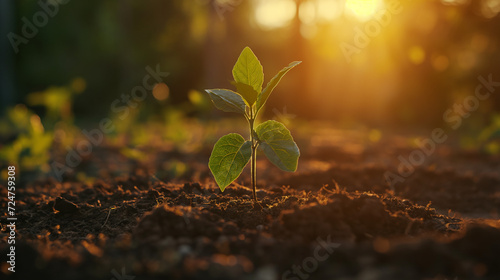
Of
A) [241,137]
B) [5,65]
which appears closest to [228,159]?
[241,137]

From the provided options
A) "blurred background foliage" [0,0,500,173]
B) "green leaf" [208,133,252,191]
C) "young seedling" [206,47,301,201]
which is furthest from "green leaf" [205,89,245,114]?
"blurred background foliage" [0,0,500,173]

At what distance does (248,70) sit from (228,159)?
1.45 feet

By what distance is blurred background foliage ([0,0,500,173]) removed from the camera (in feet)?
21.8

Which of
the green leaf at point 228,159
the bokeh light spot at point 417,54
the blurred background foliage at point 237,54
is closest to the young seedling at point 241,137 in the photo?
the green leaf at point 228,159

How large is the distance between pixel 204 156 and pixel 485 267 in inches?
162

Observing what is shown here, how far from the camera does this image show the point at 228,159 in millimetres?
1945

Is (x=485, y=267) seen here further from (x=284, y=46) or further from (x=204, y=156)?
(x=284, y=46)

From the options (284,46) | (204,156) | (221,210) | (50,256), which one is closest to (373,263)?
(221,210)

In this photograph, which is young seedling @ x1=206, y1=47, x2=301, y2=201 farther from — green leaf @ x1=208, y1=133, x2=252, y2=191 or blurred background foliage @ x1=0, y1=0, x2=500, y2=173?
blurred background foliage @ x1=0, y1=0, x2=500, y2=173

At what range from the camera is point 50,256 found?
1.37m

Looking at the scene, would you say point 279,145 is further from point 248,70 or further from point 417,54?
point 417,54

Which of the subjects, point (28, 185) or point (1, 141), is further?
point (1, 141)

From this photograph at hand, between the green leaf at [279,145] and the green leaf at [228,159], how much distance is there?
0.28 ft

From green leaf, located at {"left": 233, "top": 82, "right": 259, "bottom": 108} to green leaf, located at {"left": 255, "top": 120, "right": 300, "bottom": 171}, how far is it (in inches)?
5.4
